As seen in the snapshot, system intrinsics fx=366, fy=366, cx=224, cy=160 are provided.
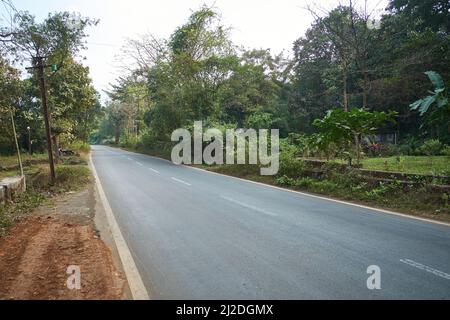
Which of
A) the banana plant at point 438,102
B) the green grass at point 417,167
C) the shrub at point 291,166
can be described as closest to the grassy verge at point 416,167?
the green grass at point 417,167

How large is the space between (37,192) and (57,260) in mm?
8766

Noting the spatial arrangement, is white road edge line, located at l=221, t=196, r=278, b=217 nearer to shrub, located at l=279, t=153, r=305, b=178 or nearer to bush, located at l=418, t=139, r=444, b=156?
shrub, located at l=279, t=153, r=305, b=178

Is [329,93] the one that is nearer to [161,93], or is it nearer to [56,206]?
[161,93]

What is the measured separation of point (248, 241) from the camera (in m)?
6.56

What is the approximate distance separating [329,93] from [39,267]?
3206cm

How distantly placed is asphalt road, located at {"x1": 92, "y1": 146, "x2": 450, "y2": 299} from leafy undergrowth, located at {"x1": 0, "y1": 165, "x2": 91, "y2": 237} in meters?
2.43

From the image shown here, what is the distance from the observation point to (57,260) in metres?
5.68

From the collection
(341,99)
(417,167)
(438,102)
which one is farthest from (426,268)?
(341,99)

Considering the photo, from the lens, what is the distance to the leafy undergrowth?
30.0 feet

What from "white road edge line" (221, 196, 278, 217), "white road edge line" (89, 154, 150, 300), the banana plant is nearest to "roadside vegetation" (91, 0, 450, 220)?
the banana plant

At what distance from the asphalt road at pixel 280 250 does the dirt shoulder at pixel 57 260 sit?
52 cm

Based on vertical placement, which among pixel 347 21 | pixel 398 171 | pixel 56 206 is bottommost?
pixel 56 206

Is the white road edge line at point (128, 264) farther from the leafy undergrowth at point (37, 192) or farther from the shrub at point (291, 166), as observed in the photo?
the shrub at point (291, 166)
